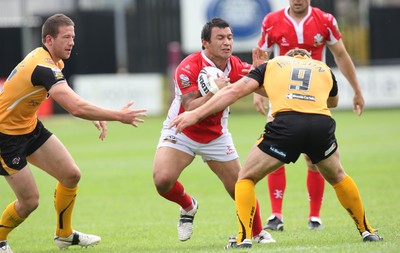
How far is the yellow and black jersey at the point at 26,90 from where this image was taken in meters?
8.61

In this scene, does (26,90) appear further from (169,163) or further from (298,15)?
(298,15)

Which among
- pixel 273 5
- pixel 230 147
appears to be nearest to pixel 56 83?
pixel 230 147

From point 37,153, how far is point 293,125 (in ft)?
9.03

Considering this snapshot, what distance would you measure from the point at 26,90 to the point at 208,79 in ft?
5.89

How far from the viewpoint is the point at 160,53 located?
111 ft

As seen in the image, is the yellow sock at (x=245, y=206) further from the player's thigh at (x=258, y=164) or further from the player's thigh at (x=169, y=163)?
the player's thigh at (x=169, y=163)

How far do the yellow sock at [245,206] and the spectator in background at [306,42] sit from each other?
2.40m

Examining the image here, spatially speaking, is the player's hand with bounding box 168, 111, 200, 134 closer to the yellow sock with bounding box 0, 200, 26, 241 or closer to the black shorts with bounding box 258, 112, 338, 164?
the black shorts with bounding box 258, 112, 338, 164

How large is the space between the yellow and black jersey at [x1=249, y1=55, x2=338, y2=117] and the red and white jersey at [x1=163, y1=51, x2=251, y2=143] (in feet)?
3.30

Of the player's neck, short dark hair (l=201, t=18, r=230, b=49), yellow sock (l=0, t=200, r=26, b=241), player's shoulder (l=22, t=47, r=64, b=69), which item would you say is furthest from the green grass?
the player's neck

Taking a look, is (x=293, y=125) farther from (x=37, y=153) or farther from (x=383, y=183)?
(x=383, y=183)

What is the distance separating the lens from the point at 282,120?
26.6 ft

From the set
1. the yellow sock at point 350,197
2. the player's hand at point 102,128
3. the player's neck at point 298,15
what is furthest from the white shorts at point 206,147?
the player's neck at point 298,15

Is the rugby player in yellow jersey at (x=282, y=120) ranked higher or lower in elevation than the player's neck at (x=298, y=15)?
lower
